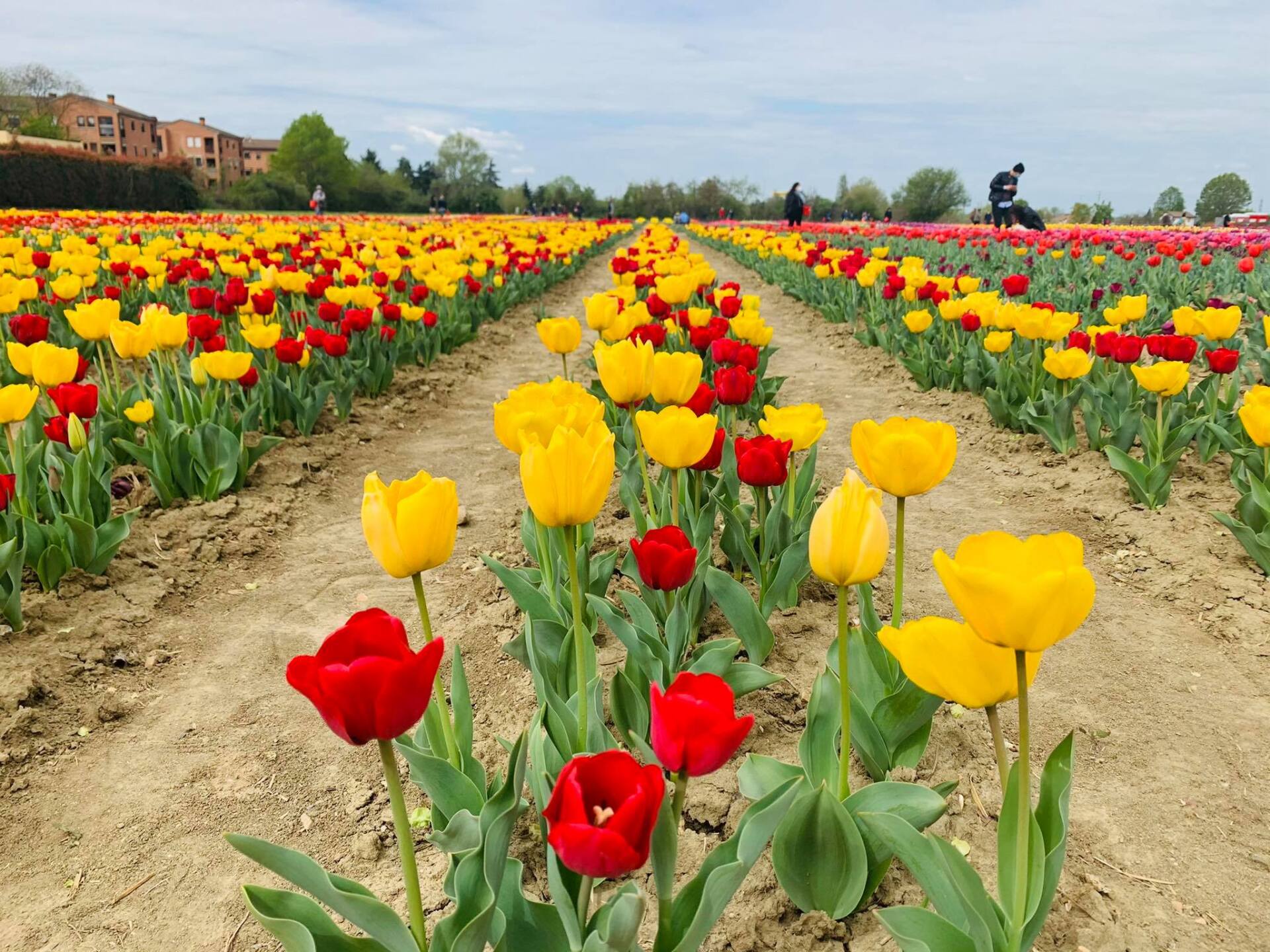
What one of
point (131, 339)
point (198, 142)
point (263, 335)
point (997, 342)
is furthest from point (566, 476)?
point (198, 142)

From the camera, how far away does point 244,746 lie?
2.73 meters

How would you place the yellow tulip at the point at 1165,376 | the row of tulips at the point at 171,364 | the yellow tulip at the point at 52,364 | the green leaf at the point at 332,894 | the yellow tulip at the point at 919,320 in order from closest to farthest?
1. the green leaf at the point at 332,894
2. the row of tulips at the point at 171,364
3. the yellow tulip at the point at 52,364
4. the yellow tulip at the point at 1165,376
5. the yellow tulip at the point at 919,320

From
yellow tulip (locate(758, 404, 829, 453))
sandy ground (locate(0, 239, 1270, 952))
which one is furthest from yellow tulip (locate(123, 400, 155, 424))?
yellow tulip (locate(758, 404, 829, 453))

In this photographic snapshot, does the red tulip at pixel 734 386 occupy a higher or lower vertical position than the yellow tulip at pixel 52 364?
higher

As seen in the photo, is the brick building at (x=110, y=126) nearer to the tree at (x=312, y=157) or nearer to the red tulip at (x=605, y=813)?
the tree at (x=312, y=157)

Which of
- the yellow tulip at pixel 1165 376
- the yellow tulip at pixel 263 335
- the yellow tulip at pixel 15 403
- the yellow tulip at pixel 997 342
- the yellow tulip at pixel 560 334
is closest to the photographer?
the yellow tulip at pixel 15 403

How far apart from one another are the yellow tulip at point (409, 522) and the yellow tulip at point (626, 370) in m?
1.23

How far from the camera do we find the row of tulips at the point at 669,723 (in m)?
1.16

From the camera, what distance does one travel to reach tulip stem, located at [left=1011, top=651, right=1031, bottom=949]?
3.96 ft

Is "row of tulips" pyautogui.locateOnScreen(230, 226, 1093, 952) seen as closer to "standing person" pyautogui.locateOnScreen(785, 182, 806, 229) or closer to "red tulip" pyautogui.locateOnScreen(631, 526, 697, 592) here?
"red tulip" pyautogui.locateOnScreen(631, 526, 697, 592)

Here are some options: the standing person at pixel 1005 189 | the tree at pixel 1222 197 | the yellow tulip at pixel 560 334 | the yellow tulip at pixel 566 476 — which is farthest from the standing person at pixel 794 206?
the tree at pixel 1222 197

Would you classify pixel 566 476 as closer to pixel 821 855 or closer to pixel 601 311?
pixel 821 855

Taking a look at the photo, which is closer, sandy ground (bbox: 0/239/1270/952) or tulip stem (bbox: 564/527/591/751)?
tulip stem (bbox: 564/527/591/751)

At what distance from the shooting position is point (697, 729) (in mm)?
1210
